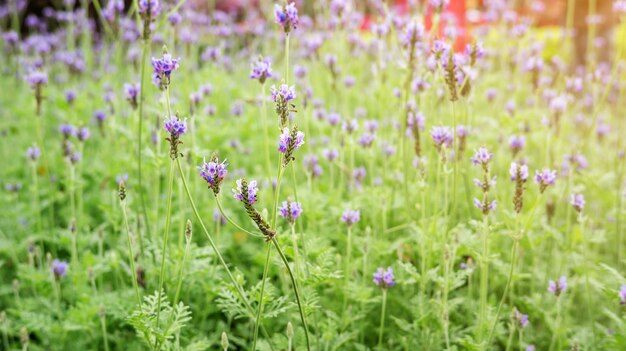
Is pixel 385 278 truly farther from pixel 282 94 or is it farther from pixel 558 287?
pixel 282 94

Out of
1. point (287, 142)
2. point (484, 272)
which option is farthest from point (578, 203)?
point (287, 142)

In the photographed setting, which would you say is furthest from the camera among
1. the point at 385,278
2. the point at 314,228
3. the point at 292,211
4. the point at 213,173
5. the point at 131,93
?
the point at 314,228

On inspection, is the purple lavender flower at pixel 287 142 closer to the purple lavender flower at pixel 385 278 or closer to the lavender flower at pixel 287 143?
the lavender flower at pixel 287 143

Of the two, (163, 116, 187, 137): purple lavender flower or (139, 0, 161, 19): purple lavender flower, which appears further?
(139, 0, 161, 19): purple lavender flower

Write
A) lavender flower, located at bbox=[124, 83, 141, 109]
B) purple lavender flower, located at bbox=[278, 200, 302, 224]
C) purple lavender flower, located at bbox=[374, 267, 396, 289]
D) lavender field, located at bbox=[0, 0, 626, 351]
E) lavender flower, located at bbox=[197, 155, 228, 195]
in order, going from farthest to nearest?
lavender flower, located at bbox=[124, 83, 141, 109], purple lavender flower, located at bbox=[374, 267, 396, 289], lavender field, located at bbox=[0, 0, 626, 351], purple lavender flower, located at bbox=[278, 200, 302, 224], lavender flower, located at bbox=[197, 155, 228, 195]

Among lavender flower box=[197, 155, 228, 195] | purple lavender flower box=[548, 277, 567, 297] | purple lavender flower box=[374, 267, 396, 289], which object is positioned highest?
lavender flower box=[197, 155, 228, 195]

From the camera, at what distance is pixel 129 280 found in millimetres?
2803

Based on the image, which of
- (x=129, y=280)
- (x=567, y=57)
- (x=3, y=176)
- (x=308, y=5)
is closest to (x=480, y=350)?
(x=129, y=280)

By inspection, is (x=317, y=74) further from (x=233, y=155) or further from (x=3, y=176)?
(x=3, y=176)

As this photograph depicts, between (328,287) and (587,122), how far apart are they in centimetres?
325

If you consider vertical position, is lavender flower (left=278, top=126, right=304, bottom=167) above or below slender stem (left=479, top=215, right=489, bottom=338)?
above

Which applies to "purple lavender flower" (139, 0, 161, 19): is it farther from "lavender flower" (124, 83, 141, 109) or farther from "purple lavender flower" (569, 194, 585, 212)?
"purple lavender flower" (569, 194, 585, 212)

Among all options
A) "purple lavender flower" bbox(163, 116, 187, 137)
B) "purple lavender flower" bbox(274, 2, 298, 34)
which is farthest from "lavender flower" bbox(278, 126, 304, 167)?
"purple lavender flower" bbox(274, 2, 298, 34)

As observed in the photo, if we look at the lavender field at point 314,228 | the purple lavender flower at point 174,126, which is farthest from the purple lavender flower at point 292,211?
the purple lavender flower at point 174,126
